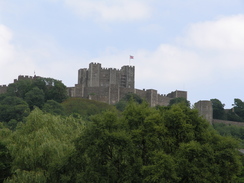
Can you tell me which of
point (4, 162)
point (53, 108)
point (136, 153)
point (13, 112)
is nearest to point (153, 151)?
point (136, 153)

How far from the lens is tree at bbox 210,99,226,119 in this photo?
106m

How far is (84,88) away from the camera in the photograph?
10119cm

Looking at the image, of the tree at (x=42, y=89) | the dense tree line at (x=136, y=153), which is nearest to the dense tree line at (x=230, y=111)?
the tree at (x=42, y=89)

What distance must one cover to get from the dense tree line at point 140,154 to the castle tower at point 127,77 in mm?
80624

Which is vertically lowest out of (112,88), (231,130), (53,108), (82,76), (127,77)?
(231,130)

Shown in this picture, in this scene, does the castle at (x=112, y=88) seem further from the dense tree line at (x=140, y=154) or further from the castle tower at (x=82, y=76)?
the dense tree line at (x=140, y=154)

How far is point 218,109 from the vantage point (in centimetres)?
10612

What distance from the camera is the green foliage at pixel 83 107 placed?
80.2 metres

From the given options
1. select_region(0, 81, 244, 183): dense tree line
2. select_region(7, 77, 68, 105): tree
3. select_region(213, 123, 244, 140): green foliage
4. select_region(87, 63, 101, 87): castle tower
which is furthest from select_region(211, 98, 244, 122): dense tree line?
select_region(0, 81, 244, 183): dense tree line

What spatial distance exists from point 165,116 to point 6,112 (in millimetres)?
50471

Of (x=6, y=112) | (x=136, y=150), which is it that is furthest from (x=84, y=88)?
(x=136, y=150)

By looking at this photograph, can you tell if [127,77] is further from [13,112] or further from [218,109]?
[13,112]

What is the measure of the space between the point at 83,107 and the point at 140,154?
56.5 meters

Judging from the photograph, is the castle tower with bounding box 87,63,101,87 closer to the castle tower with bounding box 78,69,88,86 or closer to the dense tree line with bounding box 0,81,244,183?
the castle tower with bounding box 78,69,88,86
